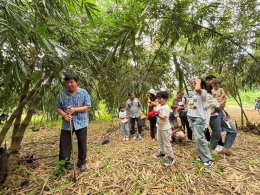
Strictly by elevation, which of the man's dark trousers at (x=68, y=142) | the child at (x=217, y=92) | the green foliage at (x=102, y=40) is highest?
the green foliage at (x=102, y=40)

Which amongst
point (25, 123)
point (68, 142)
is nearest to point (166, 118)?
point (68, 142)

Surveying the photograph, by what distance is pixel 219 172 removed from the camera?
9.47ft

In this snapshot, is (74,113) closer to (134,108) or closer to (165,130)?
(165,130)

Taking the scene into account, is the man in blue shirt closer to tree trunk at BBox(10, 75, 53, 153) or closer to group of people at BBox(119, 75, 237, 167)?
tree trunk at BBox(10, 75, 53, 153)

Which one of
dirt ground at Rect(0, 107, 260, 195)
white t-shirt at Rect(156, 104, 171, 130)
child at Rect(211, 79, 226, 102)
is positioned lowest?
dirt ground at Rect(0, 107, 260, 195)

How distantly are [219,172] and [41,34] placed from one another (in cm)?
264

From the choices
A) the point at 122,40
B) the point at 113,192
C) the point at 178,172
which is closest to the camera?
the point at 122,40

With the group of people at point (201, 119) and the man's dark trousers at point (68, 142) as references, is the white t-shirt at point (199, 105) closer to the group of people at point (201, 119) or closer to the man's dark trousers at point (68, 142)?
the group of people at point (201, 119)

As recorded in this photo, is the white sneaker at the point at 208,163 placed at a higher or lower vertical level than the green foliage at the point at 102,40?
lower

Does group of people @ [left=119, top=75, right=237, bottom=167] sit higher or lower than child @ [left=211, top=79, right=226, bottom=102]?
lower

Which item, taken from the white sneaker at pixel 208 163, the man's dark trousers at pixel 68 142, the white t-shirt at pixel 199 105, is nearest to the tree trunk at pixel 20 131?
the man's dark trousers at pixel 68 142

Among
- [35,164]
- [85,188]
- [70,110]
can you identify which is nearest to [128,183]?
[85,188]

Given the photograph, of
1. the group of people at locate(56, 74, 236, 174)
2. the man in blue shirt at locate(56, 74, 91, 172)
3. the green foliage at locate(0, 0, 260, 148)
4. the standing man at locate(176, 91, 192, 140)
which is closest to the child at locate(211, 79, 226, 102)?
the group of people at locate(56, 74, 236, 174)

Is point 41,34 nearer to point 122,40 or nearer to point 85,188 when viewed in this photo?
point 122,40
